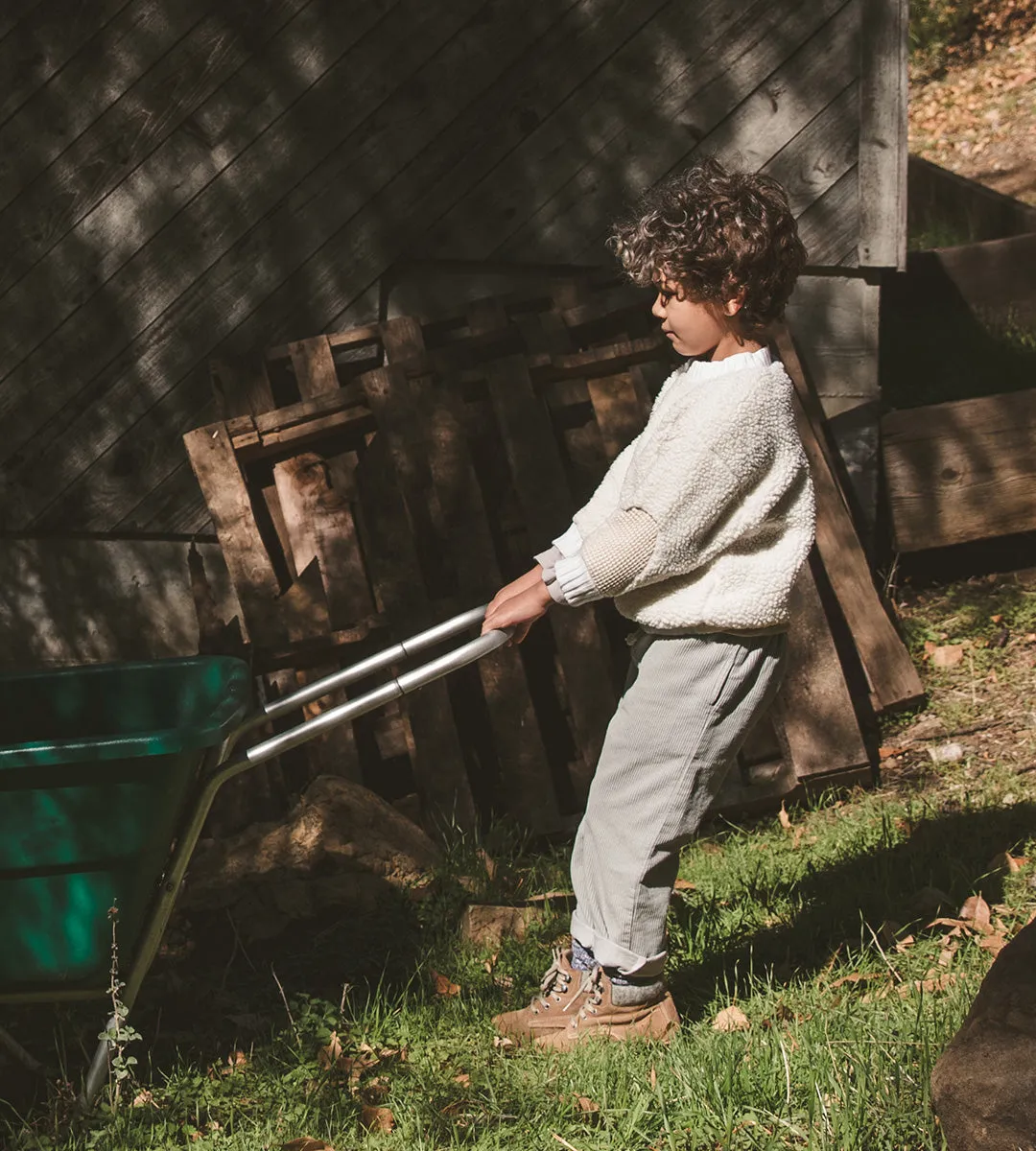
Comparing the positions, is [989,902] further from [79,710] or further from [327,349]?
[327,349]

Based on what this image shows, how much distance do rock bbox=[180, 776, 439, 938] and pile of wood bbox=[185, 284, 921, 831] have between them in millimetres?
224

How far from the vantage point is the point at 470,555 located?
14.3 feet

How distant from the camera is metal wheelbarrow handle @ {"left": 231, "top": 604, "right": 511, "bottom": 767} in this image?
2707 millimetres

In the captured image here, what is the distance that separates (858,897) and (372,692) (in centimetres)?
161

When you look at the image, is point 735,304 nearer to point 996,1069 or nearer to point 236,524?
point 996,1069

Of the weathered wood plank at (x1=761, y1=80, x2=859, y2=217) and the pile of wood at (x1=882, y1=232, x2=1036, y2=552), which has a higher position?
the weathered wood plank at (x1=761, y1=80, x2=859, y2=217)

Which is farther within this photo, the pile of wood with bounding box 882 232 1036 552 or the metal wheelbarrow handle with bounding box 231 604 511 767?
the pile of wood with bounding box 882 232 1036 552

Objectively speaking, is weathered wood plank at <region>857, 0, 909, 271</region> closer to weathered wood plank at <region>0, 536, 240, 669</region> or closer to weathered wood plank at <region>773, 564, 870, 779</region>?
weathered wood plank at <region>773, 564, 870, 779</region>

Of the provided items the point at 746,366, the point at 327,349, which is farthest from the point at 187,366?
the point at 746,366

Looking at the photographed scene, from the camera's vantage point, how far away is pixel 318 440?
4.66 m

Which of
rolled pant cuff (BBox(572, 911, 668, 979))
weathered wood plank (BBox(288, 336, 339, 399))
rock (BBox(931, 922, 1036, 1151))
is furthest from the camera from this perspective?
weathered wood plank (BBox(288, 336, 339, 399))

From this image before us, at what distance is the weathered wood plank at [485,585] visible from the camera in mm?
4227

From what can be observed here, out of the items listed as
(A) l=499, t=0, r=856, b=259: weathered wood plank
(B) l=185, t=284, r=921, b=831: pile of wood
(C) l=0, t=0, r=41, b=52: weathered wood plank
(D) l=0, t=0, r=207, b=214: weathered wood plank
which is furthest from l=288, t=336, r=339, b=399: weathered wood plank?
(C) l=0, t=0, r=41, b=52: weathered wood plank

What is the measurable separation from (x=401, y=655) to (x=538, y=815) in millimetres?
1540
